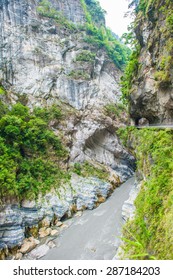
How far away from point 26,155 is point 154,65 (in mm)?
9882

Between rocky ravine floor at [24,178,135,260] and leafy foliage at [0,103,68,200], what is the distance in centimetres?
291

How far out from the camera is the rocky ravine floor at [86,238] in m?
8.18

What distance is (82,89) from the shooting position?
62.5ft

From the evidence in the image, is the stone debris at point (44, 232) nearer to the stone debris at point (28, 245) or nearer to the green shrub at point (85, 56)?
the stone debris at point (28, 245)

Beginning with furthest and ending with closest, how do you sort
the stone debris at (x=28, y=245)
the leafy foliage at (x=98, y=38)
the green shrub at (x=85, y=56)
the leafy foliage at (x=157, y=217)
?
the leafy foliage at (x=98, y=38), the green shrub at (x=85, y=56), the stone debris at (x=28, y=245), the leafy foliage at (x=157, y=217)

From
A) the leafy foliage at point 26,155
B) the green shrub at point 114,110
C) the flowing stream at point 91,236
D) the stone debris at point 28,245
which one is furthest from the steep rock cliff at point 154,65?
the green shrub at point 114,110

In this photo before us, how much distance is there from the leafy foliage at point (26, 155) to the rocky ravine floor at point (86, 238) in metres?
2.91

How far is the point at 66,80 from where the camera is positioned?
61.2 feet

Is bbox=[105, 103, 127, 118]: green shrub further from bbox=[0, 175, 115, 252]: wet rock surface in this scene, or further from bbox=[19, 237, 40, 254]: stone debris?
bbox=[19, 237, 40, 254]: stone debris

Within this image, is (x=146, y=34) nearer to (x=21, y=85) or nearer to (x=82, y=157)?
(x=82, y=157)

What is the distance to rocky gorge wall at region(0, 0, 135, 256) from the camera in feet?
56.6

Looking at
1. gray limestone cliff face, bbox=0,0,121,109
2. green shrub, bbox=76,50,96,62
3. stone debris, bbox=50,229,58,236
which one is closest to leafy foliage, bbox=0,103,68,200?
stone debris, bbox=50,229,58,236
